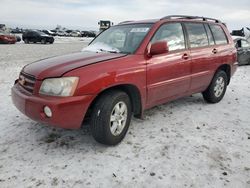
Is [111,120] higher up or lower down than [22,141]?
higher up

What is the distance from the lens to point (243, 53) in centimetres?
1191

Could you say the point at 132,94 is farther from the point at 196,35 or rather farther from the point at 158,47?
the point at 196,35

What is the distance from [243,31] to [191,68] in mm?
19645

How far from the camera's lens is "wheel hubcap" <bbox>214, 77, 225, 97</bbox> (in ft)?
18.5

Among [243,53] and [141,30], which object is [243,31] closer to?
[243,53]

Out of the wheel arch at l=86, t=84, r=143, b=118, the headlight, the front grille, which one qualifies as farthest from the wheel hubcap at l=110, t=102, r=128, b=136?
the front grille

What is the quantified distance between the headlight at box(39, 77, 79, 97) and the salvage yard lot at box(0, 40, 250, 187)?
2.66ft

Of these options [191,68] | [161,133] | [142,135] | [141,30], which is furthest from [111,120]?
[191,68]

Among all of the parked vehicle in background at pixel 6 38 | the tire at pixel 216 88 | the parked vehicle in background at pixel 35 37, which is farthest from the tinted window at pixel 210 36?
the parked vehicle in background at pixel 35 37

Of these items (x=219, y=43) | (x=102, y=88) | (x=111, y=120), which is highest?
(x=219, y=43)

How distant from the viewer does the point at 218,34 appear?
558 cm

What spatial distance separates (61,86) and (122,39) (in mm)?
1581

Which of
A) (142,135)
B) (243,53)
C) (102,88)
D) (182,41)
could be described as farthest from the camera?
(243,53)

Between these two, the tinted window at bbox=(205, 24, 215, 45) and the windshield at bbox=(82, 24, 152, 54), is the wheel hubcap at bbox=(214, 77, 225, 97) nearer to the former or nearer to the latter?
the tinted window at bbox=(205, 24, 215, 45)
